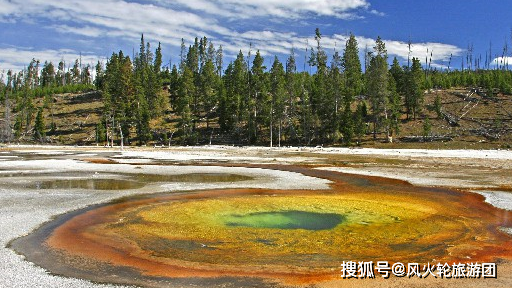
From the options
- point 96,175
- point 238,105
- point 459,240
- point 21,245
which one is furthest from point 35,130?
point 459,240

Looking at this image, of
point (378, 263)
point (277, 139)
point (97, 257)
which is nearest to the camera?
point (378, 263)

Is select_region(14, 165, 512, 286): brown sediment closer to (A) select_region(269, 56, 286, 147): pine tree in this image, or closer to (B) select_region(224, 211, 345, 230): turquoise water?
(B) select_region(224, 211, 345, 230): turquoise water

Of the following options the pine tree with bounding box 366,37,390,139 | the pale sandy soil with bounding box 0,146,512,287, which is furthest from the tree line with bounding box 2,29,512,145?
the pale sandy soil with bounding box 0,146,512,287

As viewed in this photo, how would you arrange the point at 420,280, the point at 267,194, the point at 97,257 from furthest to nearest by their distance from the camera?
the point at 267,194 < the point at 97,257 < the point at 420,280

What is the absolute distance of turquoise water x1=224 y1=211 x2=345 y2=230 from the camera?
634 inches

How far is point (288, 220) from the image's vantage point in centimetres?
1712

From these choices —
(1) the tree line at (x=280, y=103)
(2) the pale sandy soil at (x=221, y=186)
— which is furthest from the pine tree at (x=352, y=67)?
(2) the pale sandy soil at (x=221, y=186)

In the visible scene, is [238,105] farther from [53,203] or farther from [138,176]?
[53,203]

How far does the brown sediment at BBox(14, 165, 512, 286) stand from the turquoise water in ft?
2.79

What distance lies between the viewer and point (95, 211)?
737 inches

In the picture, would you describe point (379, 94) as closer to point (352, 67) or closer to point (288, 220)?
point (352, 67)

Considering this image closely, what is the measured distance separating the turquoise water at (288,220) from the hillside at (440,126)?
57.5m

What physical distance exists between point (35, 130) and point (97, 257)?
110 metres

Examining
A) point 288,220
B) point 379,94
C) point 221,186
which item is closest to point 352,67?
point 379,94
